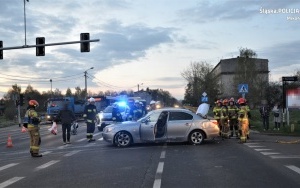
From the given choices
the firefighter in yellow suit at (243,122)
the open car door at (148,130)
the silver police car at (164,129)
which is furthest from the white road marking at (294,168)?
the open car door at (148,130)

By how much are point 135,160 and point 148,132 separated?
3897 mm

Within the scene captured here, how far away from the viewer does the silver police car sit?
16.3 m

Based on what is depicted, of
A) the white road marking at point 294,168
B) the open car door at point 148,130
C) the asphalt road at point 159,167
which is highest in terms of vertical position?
the open car door at point 148,130

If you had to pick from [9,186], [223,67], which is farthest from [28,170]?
[223,67]

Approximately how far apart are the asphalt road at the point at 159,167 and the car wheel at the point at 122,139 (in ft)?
0.88

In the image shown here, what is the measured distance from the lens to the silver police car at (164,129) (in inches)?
640

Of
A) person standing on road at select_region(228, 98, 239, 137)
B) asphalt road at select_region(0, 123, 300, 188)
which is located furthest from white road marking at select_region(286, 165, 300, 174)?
person standing on road at select_region(228, 98, 239, 137)

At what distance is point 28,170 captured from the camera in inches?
437

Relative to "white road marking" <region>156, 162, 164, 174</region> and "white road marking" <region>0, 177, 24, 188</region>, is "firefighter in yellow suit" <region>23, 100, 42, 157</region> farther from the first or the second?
"white road marking" <region>156, 162, 164, 174</region>

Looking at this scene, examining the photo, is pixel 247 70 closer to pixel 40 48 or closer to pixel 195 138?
pixel 40 48

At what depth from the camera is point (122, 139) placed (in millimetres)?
16266

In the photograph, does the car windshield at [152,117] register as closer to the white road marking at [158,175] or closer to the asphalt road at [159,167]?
Result: the asphalt road at [159,167]

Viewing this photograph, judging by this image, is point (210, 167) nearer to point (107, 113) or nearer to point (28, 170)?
point (28, 170)

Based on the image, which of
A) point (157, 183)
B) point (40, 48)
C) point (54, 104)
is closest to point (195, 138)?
point (157, 183)
